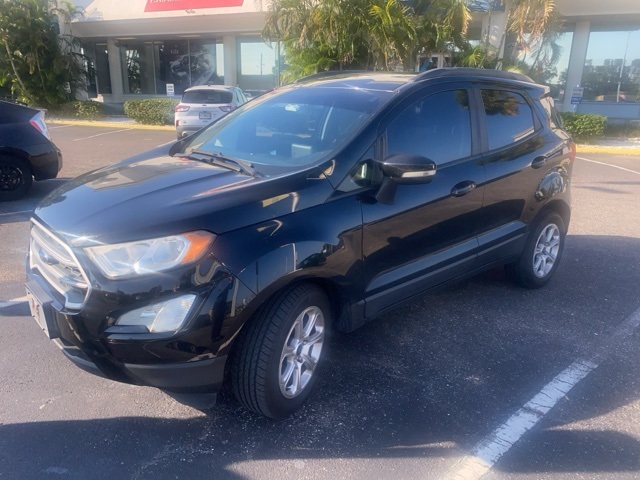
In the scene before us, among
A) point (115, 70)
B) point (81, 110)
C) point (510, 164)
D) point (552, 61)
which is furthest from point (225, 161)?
point (115, 70)

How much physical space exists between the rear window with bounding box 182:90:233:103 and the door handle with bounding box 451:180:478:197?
11.3 m

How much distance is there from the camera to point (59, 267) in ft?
9.35

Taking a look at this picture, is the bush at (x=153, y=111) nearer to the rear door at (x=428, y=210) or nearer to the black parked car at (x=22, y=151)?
the black parked car at (x=22, y=151)

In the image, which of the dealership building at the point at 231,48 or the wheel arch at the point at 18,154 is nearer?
the wheel arch at the point at 18,154

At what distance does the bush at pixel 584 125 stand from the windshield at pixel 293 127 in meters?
13.8

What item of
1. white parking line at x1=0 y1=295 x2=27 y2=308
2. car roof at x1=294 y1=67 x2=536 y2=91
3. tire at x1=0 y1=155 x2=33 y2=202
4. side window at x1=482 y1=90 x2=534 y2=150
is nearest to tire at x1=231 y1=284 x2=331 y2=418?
car roof at x1=294 y1=67 x2=536 y2=91

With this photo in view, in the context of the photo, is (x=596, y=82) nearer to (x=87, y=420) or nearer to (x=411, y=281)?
(x=411, y=281)

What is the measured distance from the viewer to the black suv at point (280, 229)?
259 centimetres

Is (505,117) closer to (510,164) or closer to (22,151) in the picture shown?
(510,164)

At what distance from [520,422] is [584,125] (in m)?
14.8

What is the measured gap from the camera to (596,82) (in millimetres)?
18594

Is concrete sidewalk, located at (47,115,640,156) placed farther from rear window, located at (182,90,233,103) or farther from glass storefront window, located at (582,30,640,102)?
rear window, located at (182,90,233,103)

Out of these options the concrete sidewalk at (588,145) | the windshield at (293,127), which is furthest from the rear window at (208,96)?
the windshield at (293,127)

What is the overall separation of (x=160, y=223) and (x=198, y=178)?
60 centimetres
